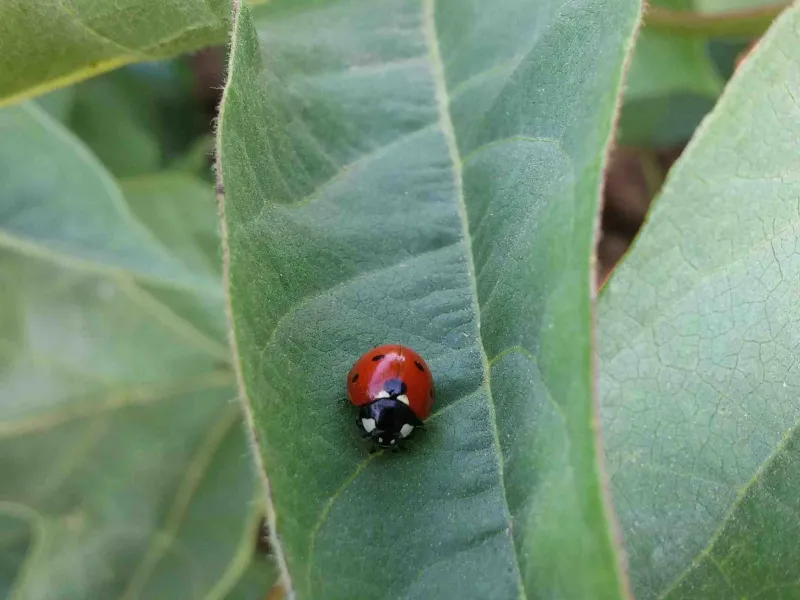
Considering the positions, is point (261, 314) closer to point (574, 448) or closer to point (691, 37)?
point (574, 448)

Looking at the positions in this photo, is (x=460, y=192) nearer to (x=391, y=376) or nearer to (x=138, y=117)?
(x=391, y=376)

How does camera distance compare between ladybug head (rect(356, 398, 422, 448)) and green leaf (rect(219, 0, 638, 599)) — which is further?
ladybug head (rect(356, 398, 422, 448))

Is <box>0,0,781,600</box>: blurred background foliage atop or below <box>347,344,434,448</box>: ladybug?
atop

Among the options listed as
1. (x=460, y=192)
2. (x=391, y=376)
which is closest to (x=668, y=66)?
(x=460, y=192)

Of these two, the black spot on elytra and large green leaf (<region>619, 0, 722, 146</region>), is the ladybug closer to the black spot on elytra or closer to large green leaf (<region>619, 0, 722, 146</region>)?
the black spot on elytra

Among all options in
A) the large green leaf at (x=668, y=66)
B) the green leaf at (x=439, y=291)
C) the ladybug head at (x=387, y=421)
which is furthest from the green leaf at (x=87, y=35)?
the large green leaf at (x=668, y=66)

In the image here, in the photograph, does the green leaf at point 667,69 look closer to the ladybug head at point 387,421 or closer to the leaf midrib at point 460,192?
the leaf midrib at point 460,192

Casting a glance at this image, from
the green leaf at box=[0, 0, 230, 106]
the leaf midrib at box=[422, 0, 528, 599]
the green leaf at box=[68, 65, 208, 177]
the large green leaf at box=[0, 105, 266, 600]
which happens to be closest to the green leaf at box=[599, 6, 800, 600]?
the leaf midrib at box=[422, 0, 528, 599]
